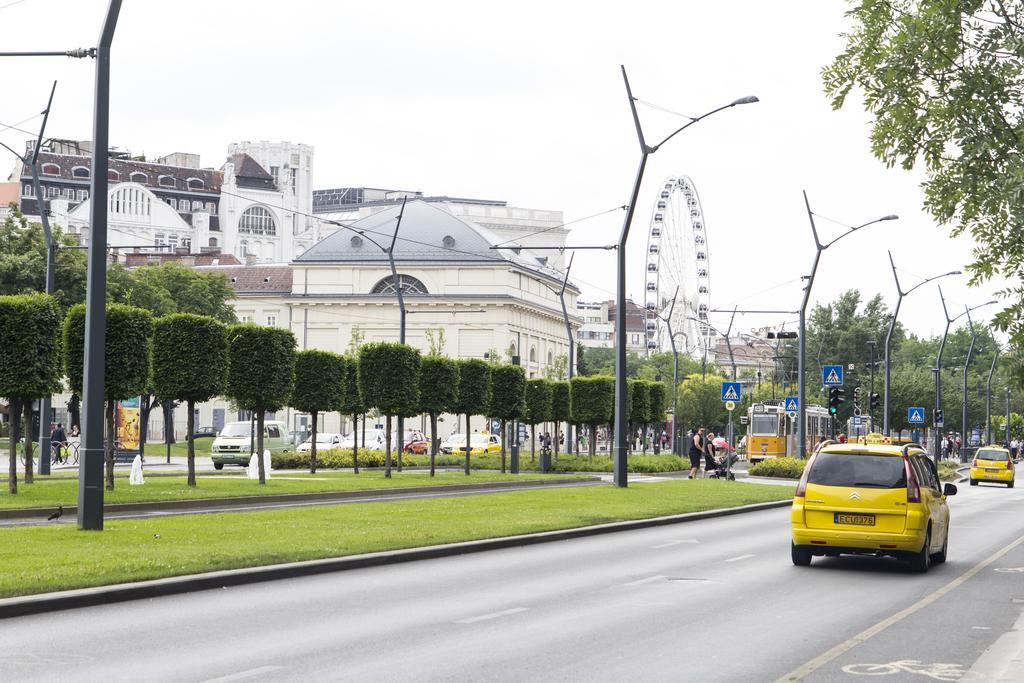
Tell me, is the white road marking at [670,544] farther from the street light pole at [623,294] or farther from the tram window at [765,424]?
the tram window at [765,424]

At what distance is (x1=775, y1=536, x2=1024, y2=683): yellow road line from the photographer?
10398 mm

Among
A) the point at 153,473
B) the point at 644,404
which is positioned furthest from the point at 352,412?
the point at 644,404

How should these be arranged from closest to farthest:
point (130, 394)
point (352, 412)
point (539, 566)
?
point (539, 566) → point (130, 394) → point (352, 412)

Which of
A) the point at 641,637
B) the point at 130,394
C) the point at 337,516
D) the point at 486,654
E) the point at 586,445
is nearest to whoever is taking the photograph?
the point at 486,654

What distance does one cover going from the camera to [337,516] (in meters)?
25.2

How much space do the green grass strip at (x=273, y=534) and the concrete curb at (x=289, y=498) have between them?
2642 millimetres

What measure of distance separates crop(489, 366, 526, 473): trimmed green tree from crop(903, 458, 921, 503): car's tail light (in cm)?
3342

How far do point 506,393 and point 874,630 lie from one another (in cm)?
4045

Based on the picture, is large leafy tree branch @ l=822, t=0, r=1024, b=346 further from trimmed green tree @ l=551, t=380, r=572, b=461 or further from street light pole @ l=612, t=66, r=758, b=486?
trimmed green tree @ l=551, t=380, r=572, b=461

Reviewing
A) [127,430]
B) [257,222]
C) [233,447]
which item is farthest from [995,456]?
[257,222]

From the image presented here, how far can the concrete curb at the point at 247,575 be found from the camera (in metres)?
13.2

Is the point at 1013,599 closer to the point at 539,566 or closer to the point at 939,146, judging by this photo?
the point at 539,566

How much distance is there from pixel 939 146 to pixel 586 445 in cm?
7957

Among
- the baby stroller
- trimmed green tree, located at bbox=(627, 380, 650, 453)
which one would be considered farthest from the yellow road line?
trimmed green tree, located at bbox=(627, 380, 650, 453)
